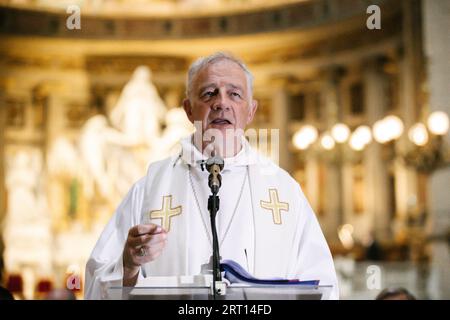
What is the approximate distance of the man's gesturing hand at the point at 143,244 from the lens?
2377 millimetres

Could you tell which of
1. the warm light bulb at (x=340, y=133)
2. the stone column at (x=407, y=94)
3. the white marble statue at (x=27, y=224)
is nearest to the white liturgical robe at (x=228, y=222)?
the warm light bulb at (x=340, y=133)

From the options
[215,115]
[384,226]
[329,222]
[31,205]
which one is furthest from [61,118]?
[215,115]

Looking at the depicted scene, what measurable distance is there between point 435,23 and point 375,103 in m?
5.45

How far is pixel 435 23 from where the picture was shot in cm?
1591

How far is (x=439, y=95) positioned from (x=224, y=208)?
1284 centimetres

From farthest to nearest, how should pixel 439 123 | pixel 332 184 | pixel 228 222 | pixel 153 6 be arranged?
pixel 153 6 < pixel 332 184 < pixel 439 123 < pixel 228 222

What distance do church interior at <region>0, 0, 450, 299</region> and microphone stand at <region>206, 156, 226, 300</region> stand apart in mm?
11154

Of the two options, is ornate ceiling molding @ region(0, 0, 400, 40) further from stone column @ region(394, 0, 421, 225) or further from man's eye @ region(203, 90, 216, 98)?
man's eye @ region(203, 90, 216, 98)

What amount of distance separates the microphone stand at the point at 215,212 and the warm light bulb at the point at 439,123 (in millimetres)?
8690

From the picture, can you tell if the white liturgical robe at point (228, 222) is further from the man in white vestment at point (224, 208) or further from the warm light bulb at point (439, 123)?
the warm light bulb at point (439, 123)

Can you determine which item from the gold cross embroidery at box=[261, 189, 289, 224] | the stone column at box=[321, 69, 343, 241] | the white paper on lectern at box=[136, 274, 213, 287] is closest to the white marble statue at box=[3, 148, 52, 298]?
the stone column at box=[321, 69, 343, 241]

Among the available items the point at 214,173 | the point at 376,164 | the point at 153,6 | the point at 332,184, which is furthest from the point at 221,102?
the point at 153,6

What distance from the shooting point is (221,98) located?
3.00m

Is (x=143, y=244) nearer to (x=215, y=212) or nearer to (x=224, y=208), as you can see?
(x=215, y=212)
